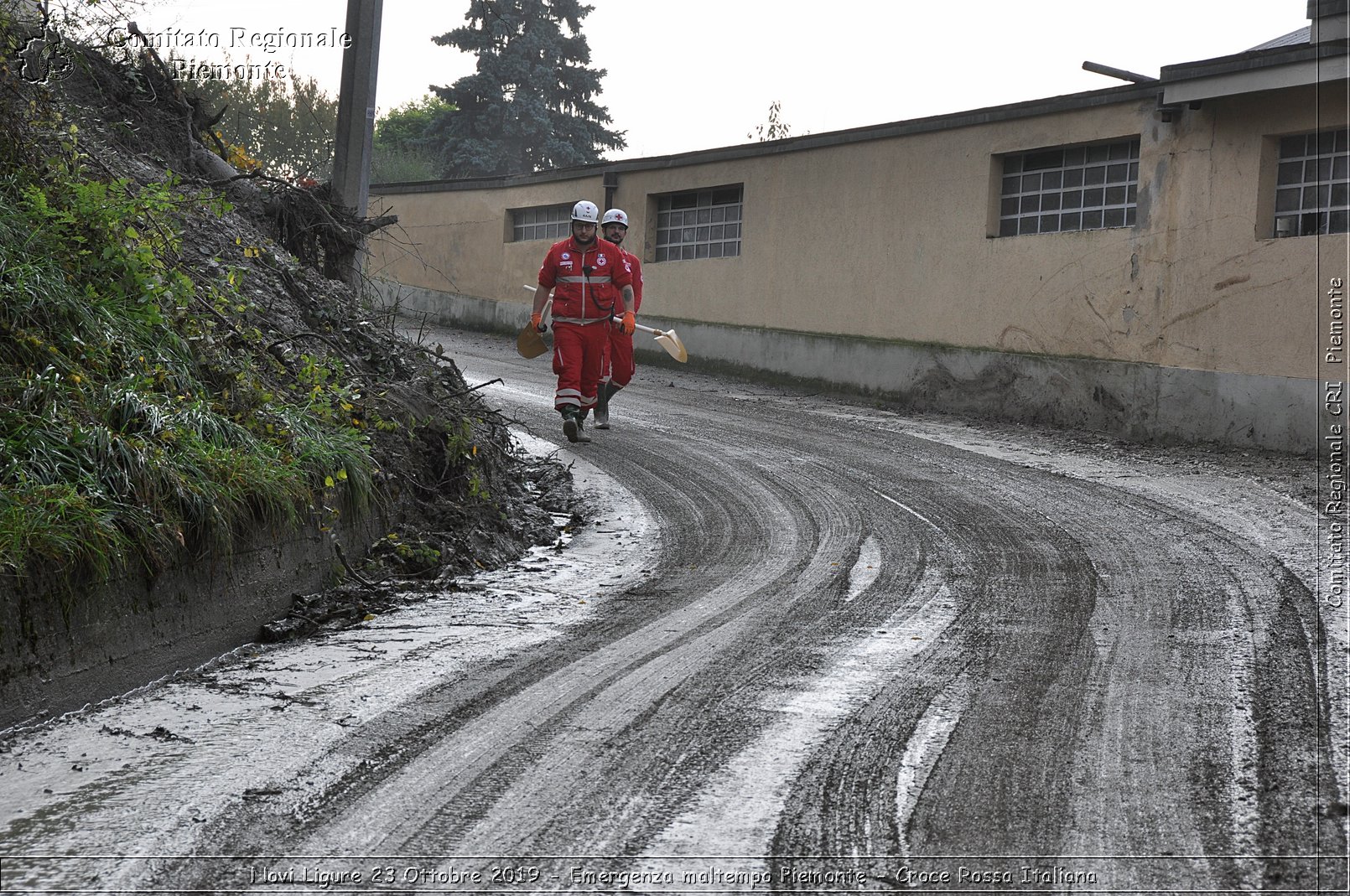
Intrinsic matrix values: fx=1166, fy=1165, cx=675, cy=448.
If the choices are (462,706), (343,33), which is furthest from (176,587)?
(343,33)

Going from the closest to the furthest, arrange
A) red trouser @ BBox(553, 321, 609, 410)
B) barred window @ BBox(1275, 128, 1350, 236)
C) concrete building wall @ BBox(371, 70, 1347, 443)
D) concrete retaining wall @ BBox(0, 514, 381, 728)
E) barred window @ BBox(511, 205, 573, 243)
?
1. concrete retaining wall @ BBox(0, 514, 381, 728)
2. red trouser @ BBox(553, 321, 609, 410)
3. barred window @ BBox(1275, 128, 1350, 236)
4. concrete building wall @ BBox(371, 70, 1347, 443)
5. barred window @ BBox(511, 205, 573, 243)

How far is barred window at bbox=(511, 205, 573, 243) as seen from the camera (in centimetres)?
2164

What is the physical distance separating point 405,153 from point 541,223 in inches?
1176

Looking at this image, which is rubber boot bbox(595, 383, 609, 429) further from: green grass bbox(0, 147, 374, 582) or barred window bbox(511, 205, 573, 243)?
barred window bbox(511, 205, 573, 243)

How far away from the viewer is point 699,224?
742 inches

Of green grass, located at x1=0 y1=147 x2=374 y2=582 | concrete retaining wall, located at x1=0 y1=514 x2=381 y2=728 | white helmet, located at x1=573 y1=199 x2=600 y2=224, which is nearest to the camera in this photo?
concrete retaining wall, located at x1=0 y1=514 x2=381 y2=728

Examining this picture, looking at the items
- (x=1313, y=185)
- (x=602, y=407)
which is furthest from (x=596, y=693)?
(x=1313, y=185)

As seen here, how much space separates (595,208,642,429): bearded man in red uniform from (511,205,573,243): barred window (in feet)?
32.7

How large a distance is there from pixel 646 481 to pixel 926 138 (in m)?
8.06

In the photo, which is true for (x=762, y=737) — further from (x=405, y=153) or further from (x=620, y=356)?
(x=405, y=153)

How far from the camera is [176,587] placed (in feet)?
15.0

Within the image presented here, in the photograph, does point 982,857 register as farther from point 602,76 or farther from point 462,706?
point 602,76

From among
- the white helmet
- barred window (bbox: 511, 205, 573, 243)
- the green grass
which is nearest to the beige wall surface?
barred window (bbox: 511, 205, 573, 243)

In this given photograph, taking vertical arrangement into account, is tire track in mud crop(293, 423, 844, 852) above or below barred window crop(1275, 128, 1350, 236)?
below
